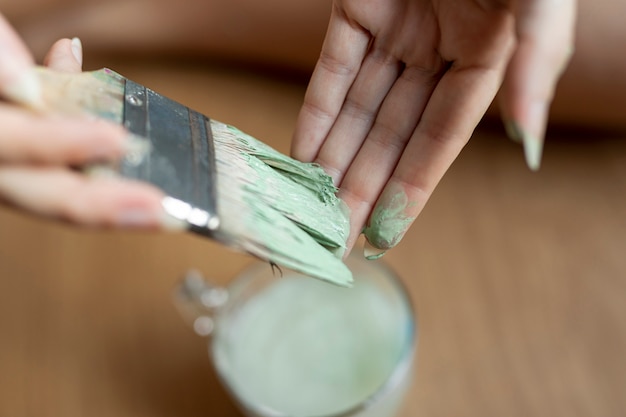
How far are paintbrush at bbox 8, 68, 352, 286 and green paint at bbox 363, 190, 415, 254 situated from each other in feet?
0.08

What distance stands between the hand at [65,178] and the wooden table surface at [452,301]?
13.7 inches

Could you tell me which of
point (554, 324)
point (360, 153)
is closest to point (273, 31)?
point (360, 153)

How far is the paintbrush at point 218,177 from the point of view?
1.01ft

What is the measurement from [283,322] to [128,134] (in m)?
0.28

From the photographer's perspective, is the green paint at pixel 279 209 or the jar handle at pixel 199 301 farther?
the jar handle at pixel 199 301

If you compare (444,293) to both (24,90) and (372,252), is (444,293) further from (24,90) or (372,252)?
(24,90)

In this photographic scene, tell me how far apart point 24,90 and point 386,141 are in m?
0.25

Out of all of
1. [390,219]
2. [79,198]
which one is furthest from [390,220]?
[79,198]

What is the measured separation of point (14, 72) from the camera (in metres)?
0.30

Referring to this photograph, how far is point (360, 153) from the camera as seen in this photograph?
1.53ft

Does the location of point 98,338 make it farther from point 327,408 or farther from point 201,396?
point 327,408

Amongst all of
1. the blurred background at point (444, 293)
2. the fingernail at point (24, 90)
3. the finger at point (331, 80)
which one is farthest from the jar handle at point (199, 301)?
the fingernail at point (24, 90)

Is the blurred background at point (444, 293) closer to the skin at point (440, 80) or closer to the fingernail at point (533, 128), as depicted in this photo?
the skin at point (440, 80)

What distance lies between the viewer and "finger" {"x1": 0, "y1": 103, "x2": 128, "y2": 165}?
0.88 ft
